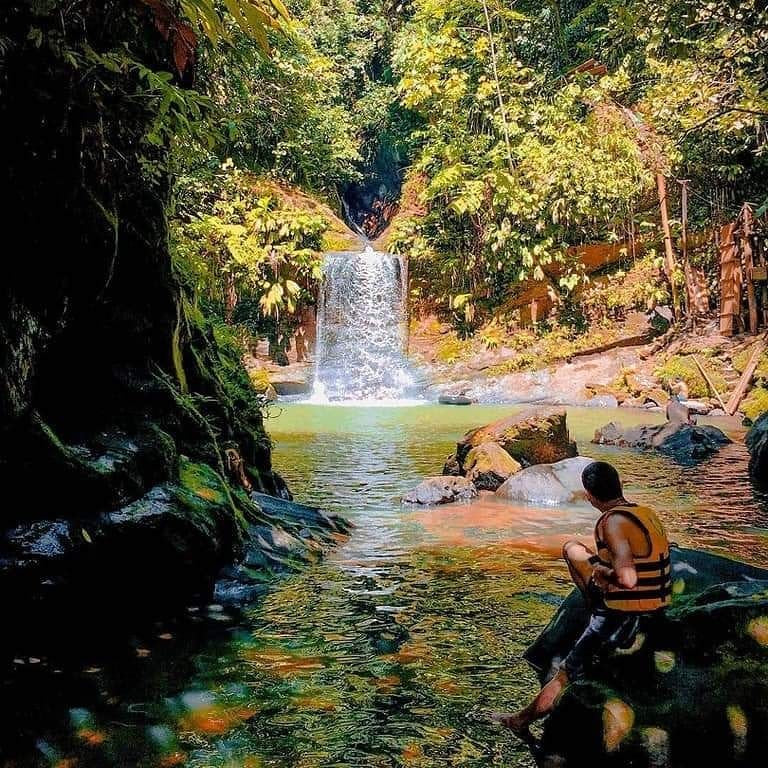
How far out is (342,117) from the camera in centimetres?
3244

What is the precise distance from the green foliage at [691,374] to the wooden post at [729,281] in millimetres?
1468

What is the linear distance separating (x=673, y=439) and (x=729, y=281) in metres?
9.20

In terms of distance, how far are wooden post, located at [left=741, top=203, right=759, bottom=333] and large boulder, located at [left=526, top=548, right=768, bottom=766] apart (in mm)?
19149

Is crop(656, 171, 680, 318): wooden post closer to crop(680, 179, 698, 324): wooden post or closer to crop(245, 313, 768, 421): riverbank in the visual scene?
crop(680, 179, 698, 324): wooden post

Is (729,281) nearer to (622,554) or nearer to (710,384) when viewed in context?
(710,384)

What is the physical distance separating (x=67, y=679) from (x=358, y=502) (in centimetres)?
586

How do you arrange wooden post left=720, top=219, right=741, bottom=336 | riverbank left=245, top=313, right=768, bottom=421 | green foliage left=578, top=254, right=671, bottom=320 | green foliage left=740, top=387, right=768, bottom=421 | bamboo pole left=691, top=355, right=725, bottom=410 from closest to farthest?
green foliage left=740, top=387, right=768, bottom=421, bamboo pole left=691, top=355, right=725, bottom=410, riverbank left=245, top=313, right=768, bottom=421, wooden post left=720, top=219, right=741, bottom=336, green foliage left=578, top=254, right=671, bottom=320

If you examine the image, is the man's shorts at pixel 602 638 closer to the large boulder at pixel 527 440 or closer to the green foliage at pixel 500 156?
the large boulder at pixel 527 440

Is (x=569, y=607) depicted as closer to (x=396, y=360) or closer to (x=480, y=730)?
(x=480, y=730)

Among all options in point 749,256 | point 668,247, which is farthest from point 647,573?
point 668,247

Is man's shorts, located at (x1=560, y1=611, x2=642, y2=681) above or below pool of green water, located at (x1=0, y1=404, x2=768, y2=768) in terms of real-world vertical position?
above

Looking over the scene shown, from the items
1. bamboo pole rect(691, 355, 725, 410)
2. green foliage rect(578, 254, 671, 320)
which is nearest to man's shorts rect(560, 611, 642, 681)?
bamboo pole rect(691, 355, 725, 410)

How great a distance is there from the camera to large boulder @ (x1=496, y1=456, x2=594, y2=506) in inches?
378

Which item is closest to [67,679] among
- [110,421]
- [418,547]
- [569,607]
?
[110,421]
